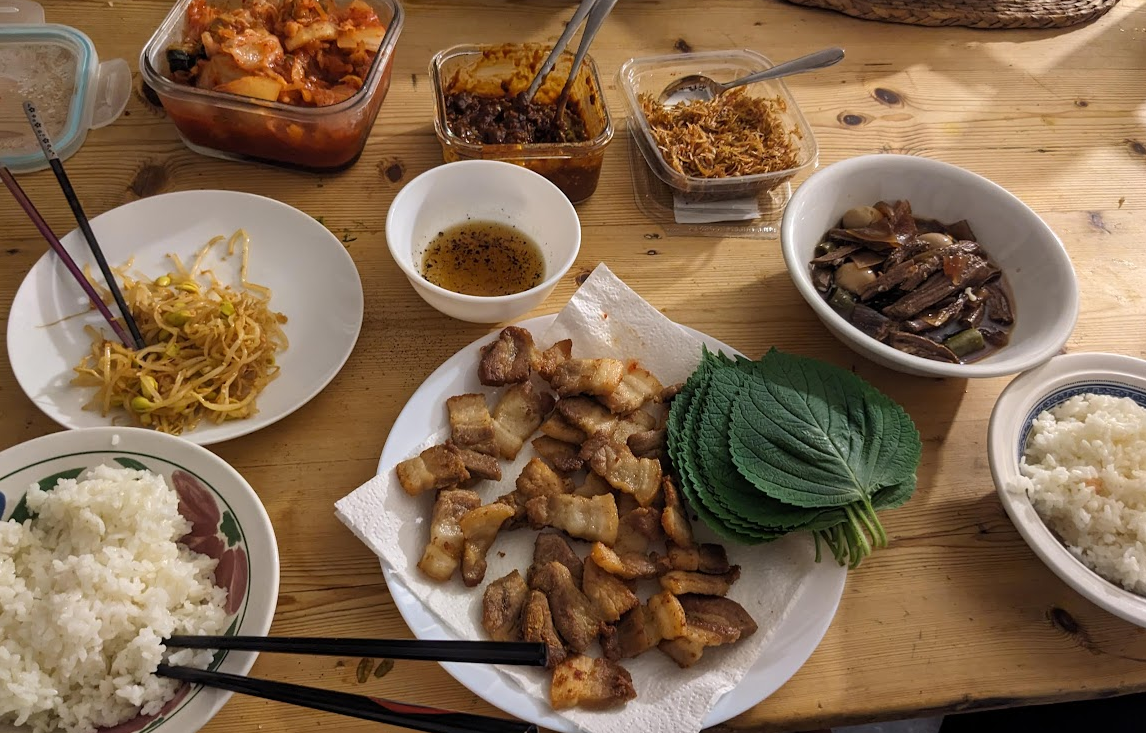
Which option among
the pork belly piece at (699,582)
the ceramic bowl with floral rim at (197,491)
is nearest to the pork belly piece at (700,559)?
the pork belly piece at (699,582)

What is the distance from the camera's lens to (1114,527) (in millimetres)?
1568

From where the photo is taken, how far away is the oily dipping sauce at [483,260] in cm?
196

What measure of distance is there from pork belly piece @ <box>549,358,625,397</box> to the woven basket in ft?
6.98

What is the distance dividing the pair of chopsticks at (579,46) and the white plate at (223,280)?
31.8 inches

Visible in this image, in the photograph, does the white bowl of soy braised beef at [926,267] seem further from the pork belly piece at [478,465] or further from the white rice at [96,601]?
the white rice at [96,601]

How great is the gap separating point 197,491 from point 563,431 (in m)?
0.79

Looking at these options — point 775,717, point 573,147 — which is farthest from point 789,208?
point 775,717

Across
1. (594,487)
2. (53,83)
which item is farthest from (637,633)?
(53,83)

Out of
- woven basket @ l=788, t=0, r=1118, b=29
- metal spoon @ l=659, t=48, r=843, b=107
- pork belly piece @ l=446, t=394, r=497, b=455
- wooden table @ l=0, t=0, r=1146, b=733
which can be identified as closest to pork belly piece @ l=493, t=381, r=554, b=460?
pork belly piece @ l=446, t=394, r=497, b=455

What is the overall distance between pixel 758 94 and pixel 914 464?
1.48 m

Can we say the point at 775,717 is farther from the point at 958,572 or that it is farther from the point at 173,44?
the point at 173,44

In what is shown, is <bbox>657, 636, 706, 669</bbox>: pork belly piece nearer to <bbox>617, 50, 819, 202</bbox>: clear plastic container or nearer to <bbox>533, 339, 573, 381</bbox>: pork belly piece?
<bbox>533, 339, 573, 381</bbox>: pork belly piece

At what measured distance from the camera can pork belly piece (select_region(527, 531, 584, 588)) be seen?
1528 mm

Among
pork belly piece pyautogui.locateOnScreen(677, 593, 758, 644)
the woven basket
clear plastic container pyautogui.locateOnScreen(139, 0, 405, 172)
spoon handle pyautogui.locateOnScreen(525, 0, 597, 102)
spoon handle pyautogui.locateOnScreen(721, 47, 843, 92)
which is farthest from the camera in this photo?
the woven basket
